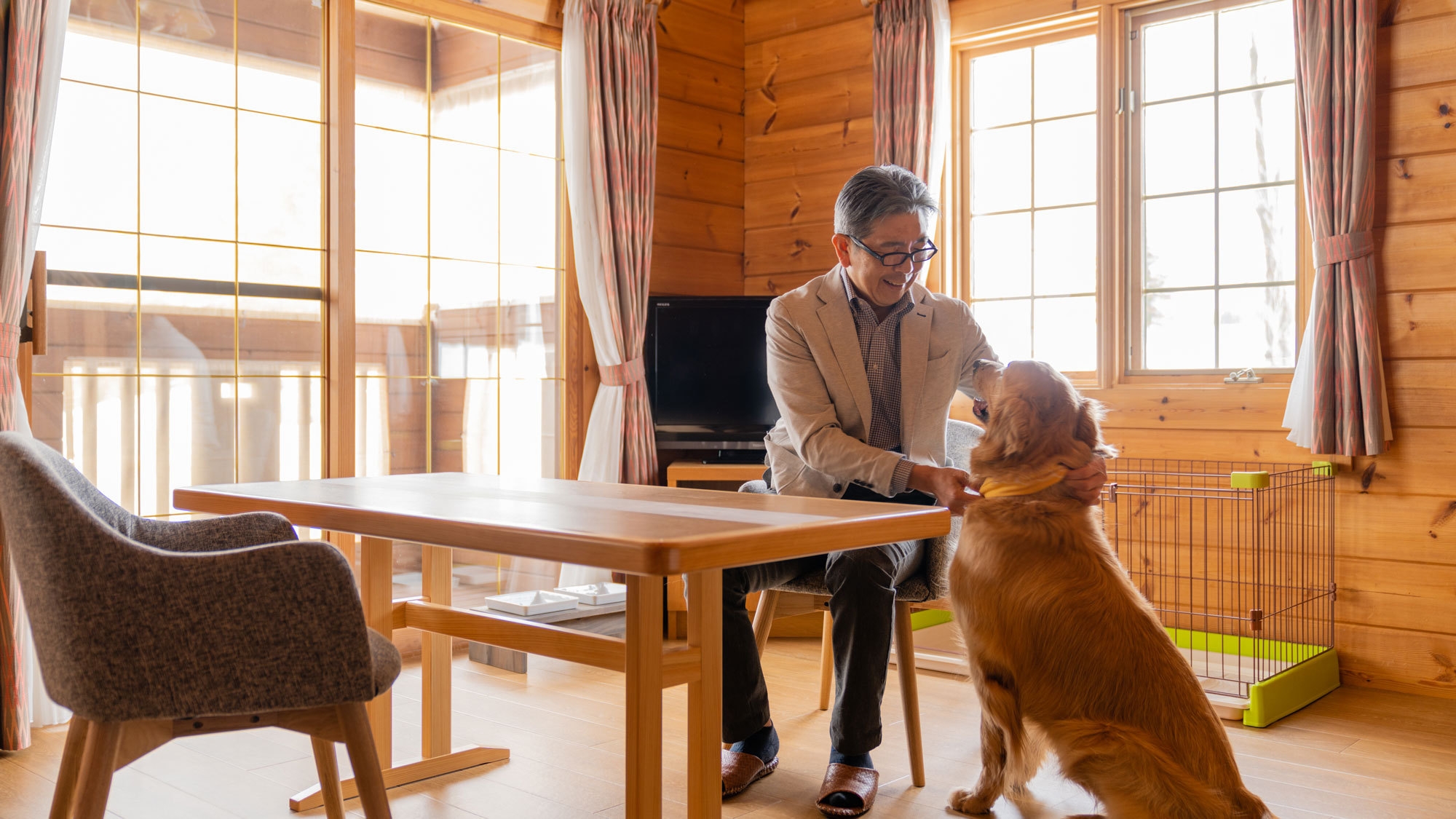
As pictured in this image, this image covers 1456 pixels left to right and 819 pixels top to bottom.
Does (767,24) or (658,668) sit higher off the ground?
(767,24)

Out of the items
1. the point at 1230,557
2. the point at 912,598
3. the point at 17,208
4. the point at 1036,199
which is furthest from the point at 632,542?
the point at 1036,199

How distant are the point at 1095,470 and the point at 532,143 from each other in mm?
2751

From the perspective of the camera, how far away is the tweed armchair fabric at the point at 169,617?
4.50 ft

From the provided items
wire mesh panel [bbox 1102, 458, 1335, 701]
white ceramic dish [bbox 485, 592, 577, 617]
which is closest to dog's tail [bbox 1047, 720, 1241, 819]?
wire mesh panel [bbox 1102, 458, 1335, 701]

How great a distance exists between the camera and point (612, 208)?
4.10 meters

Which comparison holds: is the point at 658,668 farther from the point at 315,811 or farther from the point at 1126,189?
the point at 1126,189

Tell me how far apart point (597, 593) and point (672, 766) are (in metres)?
1.20

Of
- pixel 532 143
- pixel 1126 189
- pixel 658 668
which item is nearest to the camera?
pixel 658 668

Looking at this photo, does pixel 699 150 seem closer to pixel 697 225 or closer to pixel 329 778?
pixel 697 225

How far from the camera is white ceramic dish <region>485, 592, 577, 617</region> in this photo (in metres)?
3.37

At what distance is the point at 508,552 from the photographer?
157 cm

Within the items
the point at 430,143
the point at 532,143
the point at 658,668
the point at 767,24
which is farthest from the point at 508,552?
the point at 767,24

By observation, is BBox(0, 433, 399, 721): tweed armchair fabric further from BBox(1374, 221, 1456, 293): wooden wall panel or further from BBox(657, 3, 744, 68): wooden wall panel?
BBox(657, 3, 744, 68): wooden wall panel

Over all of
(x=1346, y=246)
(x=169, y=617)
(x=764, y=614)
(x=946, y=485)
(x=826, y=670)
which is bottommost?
(x=826, y=670)
